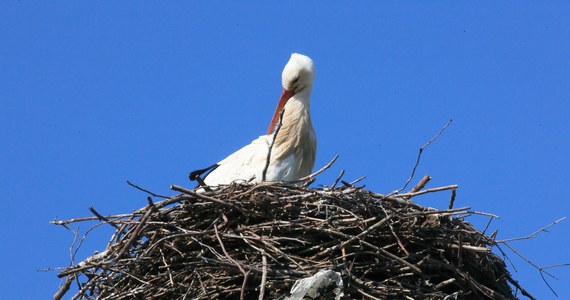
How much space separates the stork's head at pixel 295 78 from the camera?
23.6 feet

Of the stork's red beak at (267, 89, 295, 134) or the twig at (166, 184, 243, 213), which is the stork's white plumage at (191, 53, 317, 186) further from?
the twig at (166, 184, 243, 213)

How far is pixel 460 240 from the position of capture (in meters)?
5.14

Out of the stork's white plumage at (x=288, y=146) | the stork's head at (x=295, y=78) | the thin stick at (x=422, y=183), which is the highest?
the stork's head at (x=295, y=78)

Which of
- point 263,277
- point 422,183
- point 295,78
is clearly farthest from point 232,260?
point 295,78

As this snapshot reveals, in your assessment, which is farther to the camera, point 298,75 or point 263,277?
point 298,75

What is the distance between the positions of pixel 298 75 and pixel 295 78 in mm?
29

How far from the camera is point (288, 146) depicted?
674cm

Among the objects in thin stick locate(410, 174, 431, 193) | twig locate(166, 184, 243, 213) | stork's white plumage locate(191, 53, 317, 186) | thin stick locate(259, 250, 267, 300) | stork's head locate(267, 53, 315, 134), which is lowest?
thin stick locate(259, 250, 267, 300)

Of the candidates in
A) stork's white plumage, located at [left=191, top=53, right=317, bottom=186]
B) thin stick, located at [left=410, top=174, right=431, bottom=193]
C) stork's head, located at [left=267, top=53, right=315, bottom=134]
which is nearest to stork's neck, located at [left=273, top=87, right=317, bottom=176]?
stork's white plumage, located at [left=191, top=53, right=317, bottom=186]

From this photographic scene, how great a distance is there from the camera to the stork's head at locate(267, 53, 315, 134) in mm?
7203

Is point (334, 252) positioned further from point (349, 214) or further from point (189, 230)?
point (189, 230)

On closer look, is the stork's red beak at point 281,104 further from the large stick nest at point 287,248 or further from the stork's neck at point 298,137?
the large stick nest at point 287,248

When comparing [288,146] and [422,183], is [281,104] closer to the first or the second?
[288,146]

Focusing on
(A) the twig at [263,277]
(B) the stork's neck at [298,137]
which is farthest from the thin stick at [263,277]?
(B) the stork's neck at [298,137]
